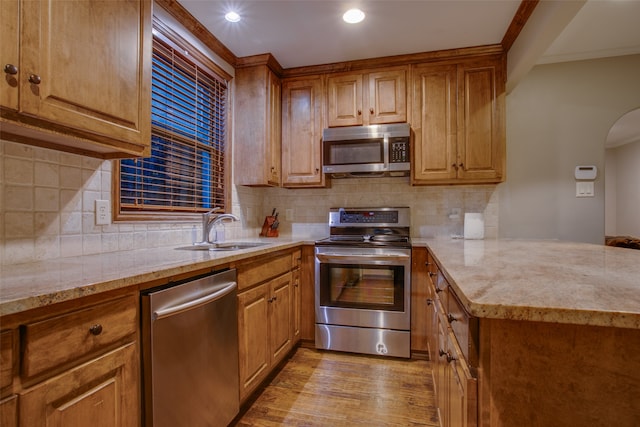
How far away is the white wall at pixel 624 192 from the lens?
408cm

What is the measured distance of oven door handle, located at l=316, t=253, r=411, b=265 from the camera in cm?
236

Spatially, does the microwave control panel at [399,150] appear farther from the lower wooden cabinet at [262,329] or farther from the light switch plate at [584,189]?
the light switch plate at [584,189]

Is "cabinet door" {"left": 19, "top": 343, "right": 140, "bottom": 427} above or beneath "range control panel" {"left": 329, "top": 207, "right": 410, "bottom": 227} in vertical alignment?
beneath

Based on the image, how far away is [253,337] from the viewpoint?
1.80m

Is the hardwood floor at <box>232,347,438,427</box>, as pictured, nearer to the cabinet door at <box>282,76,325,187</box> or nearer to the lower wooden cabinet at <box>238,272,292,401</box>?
the lower wooden cabinet at <box>238,272,292,401</box>

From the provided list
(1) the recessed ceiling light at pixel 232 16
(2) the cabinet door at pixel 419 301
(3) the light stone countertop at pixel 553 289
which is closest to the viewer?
(3) the light stone countertop at pixel 553 289

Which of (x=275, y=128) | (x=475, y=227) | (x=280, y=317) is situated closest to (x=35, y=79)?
(x=280, y=317)

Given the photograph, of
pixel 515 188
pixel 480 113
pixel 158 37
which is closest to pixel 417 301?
pixel 515 188

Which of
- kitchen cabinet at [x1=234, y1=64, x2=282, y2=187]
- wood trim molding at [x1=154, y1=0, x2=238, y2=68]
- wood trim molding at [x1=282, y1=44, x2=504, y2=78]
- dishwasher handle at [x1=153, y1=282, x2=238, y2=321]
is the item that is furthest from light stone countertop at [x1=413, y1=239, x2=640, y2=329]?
wood trim molding at [x1=154, y1=0, x2=238, y2=68]

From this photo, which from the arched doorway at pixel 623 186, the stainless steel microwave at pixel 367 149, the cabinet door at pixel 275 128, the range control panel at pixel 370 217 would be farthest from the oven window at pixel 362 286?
the arched doorway at pixel 623 186

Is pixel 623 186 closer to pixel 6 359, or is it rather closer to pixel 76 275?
pixel 76 275

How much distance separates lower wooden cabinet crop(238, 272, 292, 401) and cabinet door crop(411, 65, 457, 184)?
150 cm

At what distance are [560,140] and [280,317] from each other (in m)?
2.87

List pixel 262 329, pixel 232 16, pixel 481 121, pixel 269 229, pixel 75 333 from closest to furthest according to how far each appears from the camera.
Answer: pixel 75 333, pixel 262 329, pixel 232 16, pixel 481 121, pixel 269 229
